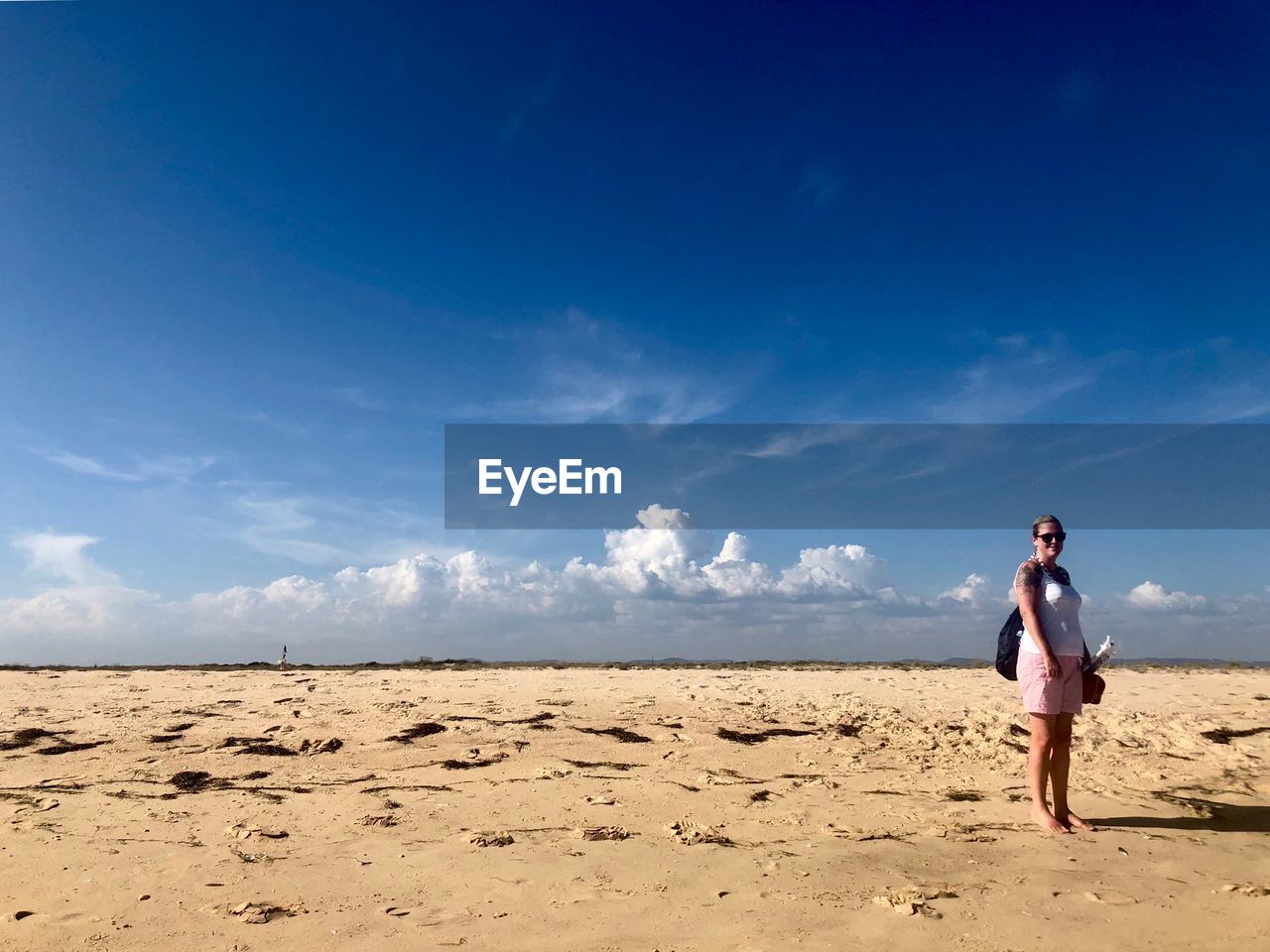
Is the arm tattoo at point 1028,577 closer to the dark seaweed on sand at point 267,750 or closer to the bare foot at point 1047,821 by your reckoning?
the bare foot at point 1047,821

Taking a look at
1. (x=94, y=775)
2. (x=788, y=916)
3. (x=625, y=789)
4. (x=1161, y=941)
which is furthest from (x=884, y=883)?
(x=94, y=775)

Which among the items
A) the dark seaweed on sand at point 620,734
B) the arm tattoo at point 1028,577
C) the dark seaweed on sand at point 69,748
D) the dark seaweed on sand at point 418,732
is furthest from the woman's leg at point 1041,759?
the dark seaweed on sand at point 69,748

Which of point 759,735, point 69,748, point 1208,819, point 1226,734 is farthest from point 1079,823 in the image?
point 69,748

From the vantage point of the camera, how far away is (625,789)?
19.4ft

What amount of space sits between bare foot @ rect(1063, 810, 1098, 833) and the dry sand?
0.12 meters

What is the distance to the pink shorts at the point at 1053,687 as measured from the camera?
5156mm

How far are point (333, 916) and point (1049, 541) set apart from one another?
16.3ft

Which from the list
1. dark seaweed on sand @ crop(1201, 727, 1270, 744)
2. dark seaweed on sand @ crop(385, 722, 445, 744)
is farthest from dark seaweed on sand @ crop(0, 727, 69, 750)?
dark seaweed on sand @ crop(1201, 727, 1270, 744)

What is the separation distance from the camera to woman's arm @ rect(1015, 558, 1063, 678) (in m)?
5.12

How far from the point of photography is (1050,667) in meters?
5.09

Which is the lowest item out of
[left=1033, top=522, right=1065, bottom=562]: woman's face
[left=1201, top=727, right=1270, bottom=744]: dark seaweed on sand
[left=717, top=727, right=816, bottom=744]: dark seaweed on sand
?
[left=1201, top=727, right=1270, bottom=744]: dark seaweed on sand

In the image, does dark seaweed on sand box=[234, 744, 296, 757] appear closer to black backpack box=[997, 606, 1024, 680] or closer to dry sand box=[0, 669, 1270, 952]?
dry sand box=[0, 669, 1270, 952]

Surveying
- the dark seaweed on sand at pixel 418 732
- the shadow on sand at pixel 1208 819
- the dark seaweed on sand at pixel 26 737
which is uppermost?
the dark seaweed on sand at pixel 26 737

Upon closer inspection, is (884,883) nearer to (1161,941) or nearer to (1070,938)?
(1070,938)
